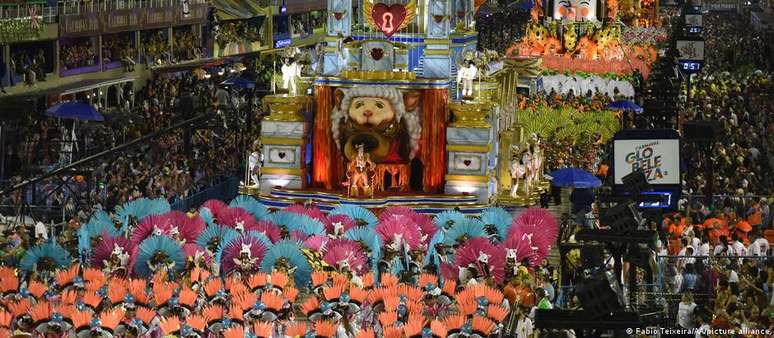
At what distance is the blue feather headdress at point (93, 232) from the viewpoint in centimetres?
3152

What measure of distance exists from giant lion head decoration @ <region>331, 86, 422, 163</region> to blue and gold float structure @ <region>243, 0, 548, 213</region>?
0.02 m

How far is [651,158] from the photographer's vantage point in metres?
33.1

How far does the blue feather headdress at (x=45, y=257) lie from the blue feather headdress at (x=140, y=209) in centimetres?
358

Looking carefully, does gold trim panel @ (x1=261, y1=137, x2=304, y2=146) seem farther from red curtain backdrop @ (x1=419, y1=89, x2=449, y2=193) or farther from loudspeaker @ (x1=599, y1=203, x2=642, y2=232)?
loudspeaker @ (x1=599, y1=203, x2=642, y2=232)

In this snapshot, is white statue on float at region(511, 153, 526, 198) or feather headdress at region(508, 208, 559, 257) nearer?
feather headdress at region(508, 208, 559, 257)

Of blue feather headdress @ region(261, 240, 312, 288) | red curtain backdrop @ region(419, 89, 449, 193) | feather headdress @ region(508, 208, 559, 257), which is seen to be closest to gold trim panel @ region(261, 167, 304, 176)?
red curtain backdrop @ region(419, 89, 449, 193)

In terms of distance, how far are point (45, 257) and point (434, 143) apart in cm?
1263

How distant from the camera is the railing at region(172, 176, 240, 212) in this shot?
40.5 metres

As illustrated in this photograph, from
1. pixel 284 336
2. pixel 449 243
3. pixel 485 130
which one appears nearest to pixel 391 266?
pixel 449 243

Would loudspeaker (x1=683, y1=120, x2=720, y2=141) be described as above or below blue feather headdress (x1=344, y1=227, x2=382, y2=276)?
above

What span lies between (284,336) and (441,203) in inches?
582

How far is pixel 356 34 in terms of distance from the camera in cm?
4241

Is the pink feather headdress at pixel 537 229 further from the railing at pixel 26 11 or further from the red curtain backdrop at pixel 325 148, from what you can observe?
the railing at pixel 26 11

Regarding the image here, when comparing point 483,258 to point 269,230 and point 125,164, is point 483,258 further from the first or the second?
point 125,164
